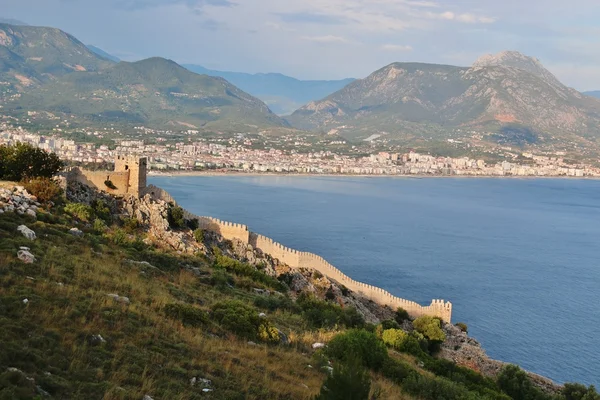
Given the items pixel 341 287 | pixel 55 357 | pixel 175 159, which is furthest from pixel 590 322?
pixel 175 159

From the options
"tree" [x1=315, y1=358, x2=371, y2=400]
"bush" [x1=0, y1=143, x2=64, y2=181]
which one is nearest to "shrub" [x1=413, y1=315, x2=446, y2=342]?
"bush" [x1=0, y1=143, x2=64, y2=181]

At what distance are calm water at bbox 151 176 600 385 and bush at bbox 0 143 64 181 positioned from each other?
69.9 ft

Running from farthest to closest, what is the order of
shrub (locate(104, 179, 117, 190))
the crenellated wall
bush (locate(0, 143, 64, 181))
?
the crenellated wall
shrub (locate(104, 179, 117, 190))
bush (locate(0, 143, 64, 181))

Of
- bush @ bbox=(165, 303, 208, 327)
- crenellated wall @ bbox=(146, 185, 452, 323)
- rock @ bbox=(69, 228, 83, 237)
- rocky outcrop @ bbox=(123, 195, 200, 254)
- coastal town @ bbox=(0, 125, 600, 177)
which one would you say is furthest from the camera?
coastal town @ bbox=(0, 125, 600, 177)

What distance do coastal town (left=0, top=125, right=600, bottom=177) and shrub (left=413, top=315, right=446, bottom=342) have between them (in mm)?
79986

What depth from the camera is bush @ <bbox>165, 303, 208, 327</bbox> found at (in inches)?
347

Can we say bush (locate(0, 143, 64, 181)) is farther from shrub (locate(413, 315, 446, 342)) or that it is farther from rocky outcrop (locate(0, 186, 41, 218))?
shrub (locate(413, 315, 446, 342))

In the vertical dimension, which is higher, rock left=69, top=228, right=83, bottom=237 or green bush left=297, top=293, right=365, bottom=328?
rock left=69, top=228, right=83, bottom=237

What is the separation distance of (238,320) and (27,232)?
467cm

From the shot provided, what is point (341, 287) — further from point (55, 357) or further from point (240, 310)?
point (55, 357)

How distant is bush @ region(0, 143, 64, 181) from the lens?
18.5m

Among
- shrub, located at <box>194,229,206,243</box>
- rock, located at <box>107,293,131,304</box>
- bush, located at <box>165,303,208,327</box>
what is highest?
rock, located at <box>107,293,131,304</box>

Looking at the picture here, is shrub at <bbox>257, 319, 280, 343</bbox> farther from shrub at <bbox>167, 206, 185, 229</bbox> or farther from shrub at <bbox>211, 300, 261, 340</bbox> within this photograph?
shrub at <bbox>167, 206, 185, 229</bbox>

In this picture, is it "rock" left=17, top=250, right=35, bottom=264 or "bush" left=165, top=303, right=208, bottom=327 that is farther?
"rock" left=17, top=250, right=35, bottom=264
